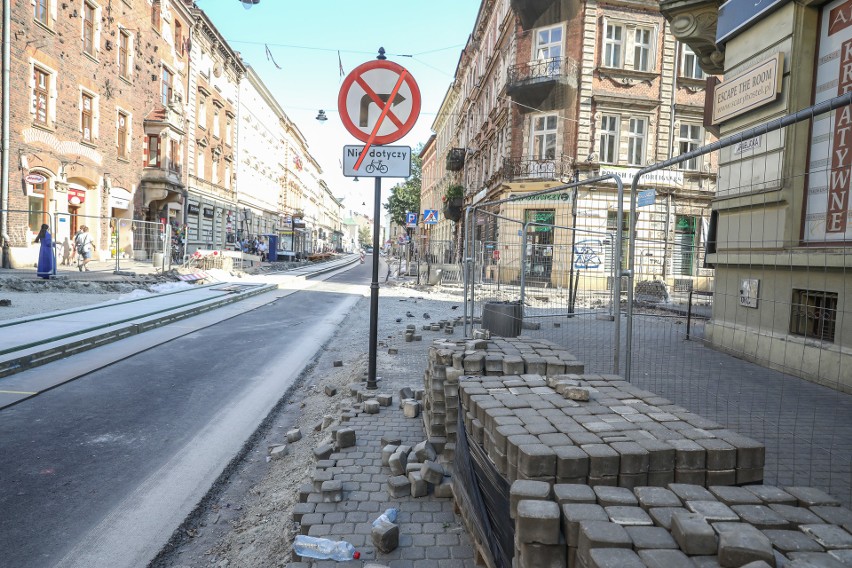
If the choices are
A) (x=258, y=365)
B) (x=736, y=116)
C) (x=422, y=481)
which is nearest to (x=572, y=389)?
(x=422, y=481)

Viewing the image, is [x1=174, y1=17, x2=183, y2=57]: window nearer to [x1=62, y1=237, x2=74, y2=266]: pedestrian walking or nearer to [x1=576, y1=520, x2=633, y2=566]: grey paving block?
[x1=62, y1=237, x2=74, y2=266]: pedestrian walking

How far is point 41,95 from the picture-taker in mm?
20281

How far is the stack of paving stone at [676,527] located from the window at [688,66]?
983 inches

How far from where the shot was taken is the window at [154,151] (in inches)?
1162


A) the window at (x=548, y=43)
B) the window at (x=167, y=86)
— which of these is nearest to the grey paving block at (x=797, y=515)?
the window at (x=548, y=43)

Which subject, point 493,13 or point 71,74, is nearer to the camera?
point 71,74

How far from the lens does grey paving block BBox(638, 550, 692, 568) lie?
5.06 feet

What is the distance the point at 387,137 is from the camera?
17.7 feet

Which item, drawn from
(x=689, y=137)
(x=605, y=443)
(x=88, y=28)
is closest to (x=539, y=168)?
(x=689, y=137)

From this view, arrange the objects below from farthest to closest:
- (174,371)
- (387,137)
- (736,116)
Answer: (736,116), (174,371), (387,137)

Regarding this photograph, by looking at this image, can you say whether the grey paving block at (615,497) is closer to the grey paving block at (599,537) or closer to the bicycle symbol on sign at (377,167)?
the grey paving block at (599,537)

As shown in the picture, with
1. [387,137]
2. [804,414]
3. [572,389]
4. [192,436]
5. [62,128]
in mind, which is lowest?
[192,436]

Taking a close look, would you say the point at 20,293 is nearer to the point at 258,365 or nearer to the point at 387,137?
the point at 258,365

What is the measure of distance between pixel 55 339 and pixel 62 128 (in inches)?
724
